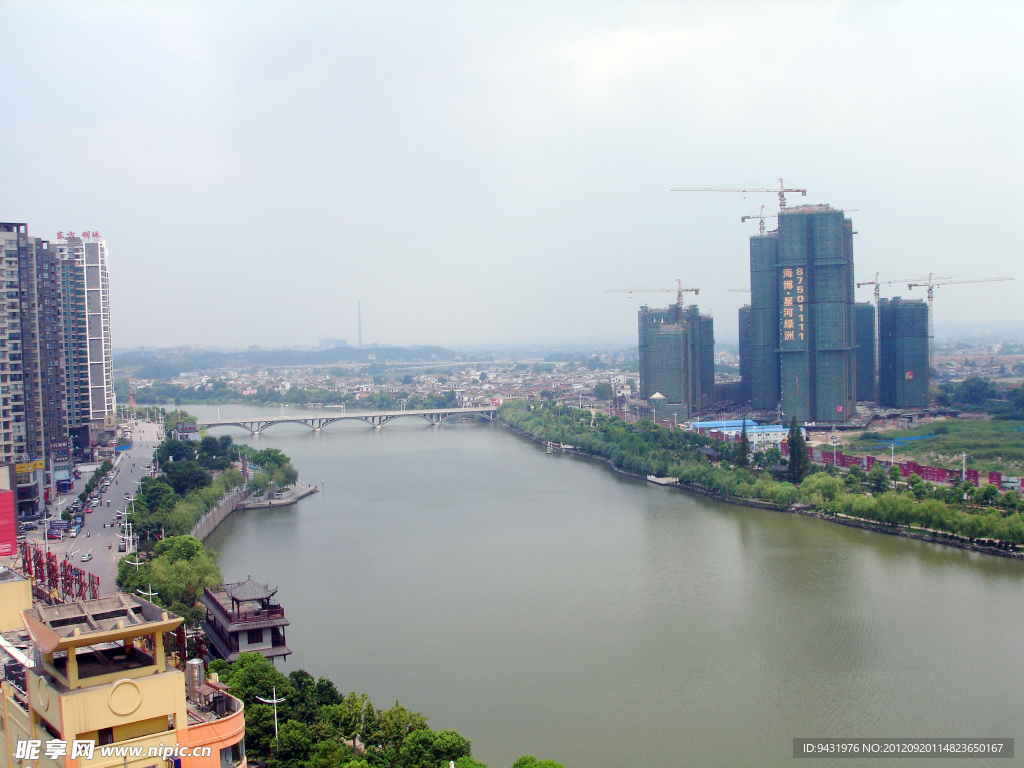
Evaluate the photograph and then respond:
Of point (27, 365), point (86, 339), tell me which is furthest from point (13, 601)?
point (86, 339)

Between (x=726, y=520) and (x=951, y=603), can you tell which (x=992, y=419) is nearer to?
(x=726, y=520)

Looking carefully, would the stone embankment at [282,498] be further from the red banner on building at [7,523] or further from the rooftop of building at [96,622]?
the rooftop of building at [96,622]

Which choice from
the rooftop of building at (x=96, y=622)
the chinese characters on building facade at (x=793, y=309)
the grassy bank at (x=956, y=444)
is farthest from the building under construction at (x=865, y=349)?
the rooftop of building at (x=96, y=622)

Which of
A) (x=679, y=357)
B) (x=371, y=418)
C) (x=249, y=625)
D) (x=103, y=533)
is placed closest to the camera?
(x=249, y=625)

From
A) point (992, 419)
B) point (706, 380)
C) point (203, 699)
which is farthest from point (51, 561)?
point (706, 380)

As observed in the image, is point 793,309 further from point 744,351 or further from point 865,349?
point 744,351

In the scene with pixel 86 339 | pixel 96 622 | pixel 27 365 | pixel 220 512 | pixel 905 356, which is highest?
pixel 86 339
